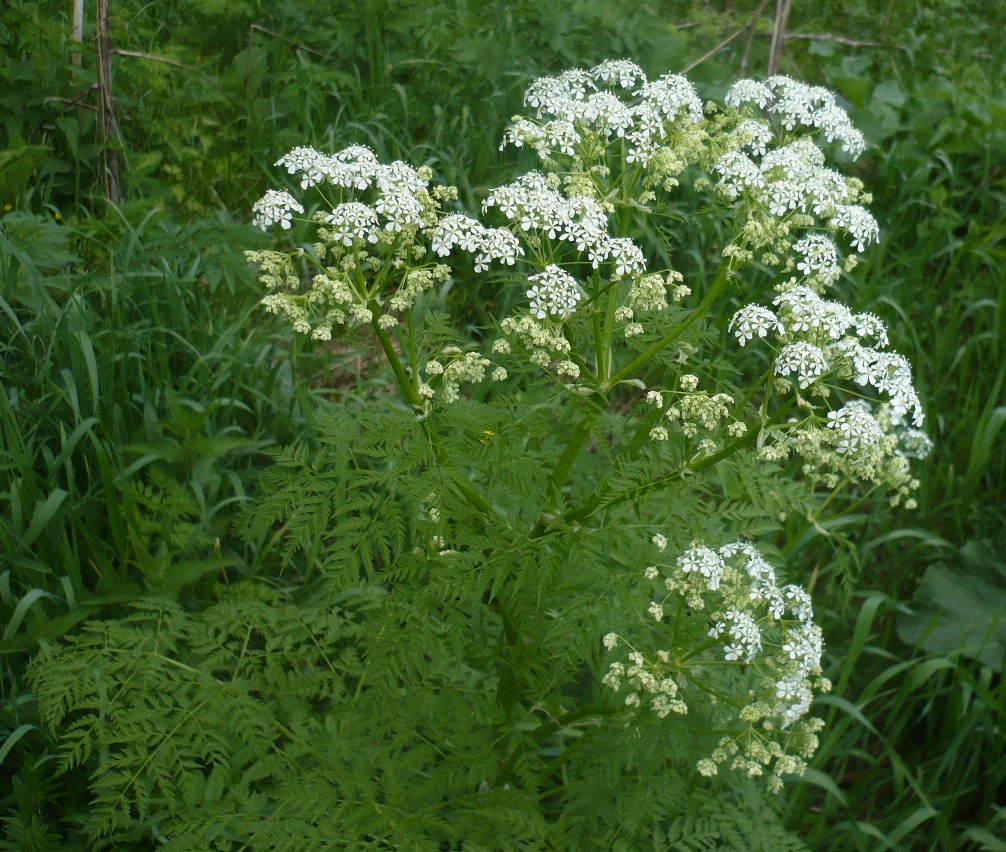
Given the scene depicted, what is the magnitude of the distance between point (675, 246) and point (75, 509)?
135 inches

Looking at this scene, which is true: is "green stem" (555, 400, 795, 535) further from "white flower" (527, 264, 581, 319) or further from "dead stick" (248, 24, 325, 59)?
"dead stick" (248, 24, 325, 59)

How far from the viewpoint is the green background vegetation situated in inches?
134

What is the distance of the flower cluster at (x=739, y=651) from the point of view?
241 centimetres

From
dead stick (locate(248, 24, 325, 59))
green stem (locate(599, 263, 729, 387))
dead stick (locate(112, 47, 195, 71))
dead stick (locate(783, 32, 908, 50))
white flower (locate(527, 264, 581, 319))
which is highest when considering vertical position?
dead stick (locate(783, 32, 908, 50))

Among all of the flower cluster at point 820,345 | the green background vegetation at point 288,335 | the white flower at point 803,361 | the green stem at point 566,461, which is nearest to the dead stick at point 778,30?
the green background vegetation at point 288,335

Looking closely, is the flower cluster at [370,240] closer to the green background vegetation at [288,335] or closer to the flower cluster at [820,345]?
the green background vegetation at [288,335]

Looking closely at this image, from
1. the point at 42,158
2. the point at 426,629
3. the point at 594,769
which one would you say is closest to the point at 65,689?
the point at 426,629

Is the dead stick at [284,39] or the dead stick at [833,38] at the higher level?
the dead stick at [833,38]

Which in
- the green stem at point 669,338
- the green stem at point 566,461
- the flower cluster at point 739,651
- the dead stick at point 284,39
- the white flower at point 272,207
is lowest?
the flower cluster at point 739,651

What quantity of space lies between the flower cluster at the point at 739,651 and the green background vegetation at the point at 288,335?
10.5 inches

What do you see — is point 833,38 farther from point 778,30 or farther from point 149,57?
point 149,57

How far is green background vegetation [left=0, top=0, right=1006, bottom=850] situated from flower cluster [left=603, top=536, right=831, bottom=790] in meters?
0.27

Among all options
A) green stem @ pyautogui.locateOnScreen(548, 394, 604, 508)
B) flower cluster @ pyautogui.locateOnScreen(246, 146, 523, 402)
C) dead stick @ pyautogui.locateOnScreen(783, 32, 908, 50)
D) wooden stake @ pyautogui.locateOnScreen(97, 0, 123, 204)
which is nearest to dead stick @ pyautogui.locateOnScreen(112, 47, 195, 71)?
wooden stake @ pyautogui.locateOnScreen(97, 0, 123, 204)

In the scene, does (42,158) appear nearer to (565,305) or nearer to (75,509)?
(75,509)
